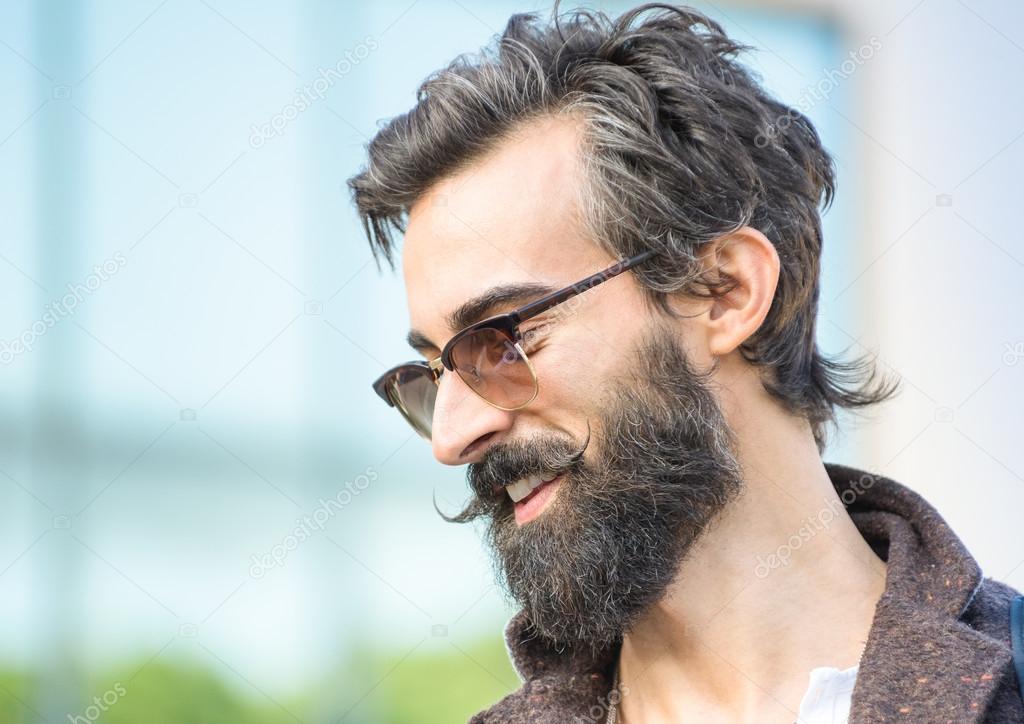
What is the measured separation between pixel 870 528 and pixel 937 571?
20 centimetres

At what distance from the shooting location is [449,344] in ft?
5.72

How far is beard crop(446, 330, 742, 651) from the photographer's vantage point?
1.74 m

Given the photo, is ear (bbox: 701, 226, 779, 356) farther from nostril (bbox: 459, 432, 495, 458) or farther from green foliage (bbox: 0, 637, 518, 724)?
green foliage (bbox: 0, 637, 518, 724)

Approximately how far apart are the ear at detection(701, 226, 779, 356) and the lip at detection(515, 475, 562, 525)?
328 mm

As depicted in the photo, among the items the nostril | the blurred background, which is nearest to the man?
the nostril

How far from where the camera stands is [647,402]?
Answer: 1.76 m

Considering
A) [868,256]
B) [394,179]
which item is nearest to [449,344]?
[394,179]

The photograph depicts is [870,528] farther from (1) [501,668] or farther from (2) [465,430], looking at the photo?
(1) [501,668]

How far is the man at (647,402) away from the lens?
67.9 inches

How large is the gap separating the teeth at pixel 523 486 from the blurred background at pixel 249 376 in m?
2.39

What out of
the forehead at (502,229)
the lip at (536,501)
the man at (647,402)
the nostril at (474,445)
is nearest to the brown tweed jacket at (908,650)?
the man at (647,402)

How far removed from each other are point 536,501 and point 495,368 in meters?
0.21

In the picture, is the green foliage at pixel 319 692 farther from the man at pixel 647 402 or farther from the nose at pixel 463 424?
the nose at pixel 463 424

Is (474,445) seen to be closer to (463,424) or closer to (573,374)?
(463,424)
